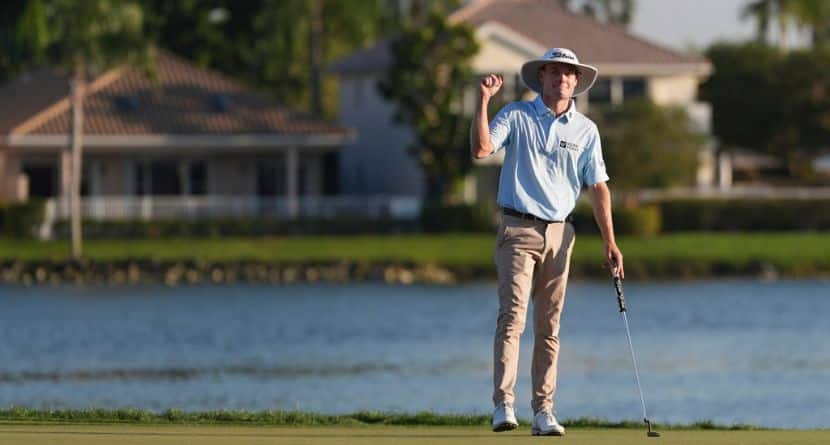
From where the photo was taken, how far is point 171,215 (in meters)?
56.9

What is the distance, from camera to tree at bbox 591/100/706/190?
57.6 meters

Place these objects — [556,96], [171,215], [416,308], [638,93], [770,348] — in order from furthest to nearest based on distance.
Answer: [638,93] → [171,215] → [416,308] → [770,348] → [556,96]

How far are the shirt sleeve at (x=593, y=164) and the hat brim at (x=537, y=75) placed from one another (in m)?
0.36

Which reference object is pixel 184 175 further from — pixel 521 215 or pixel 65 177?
pixel 521 215

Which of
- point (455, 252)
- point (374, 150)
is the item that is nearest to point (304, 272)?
point (455, 252)

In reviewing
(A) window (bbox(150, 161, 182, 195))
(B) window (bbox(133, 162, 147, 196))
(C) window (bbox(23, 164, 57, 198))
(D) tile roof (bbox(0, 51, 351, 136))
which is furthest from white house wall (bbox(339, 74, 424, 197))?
(C) window (bbox(23, 164, 57, 198))

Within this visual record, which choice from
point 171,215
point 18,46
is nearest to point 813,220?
point 171,215

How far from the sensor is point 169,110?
5956 centimetres

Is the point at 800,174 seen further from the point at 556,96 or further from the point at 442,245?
the point at 556,96

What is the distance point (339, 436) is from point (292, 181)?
45497 mm

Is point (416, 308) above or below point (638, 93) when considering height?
below

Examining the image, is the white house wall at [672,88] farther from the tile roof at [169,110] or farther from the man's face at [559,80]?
the man's face at [559,80]

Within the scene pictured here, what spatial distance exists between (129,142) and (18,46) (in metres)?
4.02

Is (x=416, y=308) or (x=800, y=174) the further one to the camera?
(x=800, y=174)
